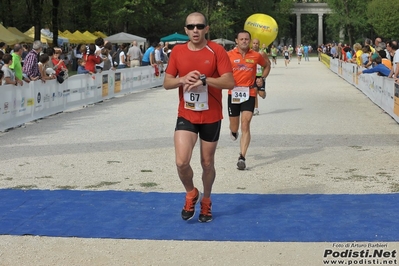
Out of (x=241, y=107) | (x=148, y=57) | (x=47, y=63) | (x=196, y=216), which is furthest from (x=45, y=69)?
(x=148, y=57)

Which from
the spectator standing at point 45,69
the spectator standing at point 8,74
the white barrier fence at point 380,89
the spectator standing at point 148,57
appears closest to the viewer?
the spectator standing at point 8,74

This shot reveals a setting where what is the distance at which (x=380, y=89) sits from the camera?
64.8 feet

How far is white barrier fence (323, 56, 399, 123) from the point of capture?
16.6 m

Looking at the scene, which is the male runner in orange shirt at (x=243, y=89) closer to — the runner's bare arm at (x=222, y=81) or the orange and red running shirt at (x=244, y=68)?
the orange and red running shirt at (x=244, y=68)

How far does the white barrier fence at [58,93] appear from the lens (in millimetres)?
15297

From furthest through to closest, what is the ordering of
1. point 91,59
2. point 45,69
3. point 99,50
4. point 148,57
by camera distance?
point 148,57 → point 99,50 → point 91,59 → point 45,69

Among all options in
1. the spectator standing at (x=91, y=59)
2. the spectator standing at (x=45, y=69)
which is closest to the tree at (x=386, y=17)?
the spectator standing at (x=91, y=59)

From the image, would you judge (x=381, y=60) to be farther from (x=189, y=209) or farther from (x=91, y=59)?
(x=189, y=209)

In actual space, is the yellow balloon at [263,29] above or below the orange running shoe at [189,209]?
above

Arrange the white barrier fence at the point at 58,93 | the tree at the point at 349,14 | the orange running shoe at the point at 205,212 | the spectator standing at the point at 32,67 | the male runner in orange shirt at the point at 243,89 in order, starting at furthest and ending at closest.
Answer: the tree at the point at 349,14, the spectator standing at the point at 32,67, the white barrier fence at the point at 58,93, the male runner in orange shirt at the point at 243,89, the orange running shoe at the point at 205,212

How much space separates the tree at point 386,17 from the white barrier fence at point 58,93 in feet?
138

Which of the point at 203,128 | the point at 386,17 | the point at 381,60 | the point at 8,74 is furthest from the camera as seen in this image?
the point at 386,17

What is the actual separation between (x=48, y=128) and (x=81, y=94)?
5344 millimetres

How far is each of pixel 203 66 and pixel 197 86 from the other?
0.84 ft
